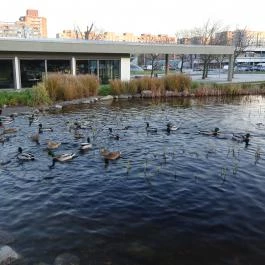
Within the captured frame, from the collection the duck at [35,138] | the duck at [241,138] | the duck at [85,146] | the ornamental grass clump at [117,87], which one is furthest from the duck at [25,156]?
the ornamental grass clump at [117,87]

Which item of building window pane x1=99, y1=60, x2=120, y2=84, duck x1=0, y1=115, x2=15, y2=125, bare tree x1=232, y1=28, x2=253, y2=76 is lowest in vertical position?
duck x1=0, y1=115, x2=15, y2=125

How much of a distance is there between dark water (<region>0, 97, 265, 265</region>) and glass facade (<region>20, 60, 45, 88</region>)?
12981 mm

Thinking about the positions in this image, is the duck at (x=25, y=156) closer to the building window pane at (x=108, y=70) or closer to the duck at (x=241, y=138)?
the duck at (x=241, y=138)

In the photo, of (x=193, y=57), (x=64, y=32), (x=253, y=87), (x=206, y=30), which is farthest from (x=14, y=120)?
(x=64, y=32)

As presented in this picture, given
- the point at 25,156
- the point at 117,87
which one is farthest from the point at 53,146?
the point at 117,87

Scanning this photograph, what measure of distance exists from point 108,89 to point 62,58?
192 inches

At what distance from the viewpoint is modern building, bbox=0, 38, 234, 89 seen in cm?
2395

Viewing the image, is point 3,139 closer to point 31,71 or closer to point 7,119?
point 7,119

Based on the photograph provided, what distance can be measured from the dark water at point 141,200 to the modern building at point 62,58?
491 inches

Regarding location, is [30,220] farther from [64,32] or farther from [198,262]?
[64,32]

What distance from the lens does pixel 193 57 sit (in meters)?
74.8

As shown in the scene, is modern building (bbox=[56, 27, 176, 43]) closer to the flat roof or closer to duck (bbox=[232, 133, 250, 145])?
the flat roof

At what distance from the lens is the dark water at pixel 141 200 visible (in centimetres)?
567

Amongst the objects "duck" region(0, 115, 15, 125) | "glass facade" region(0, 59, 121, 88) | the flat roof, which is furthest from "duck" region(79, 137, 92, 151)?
"glass facade" region(0, 59, 121, 88)
